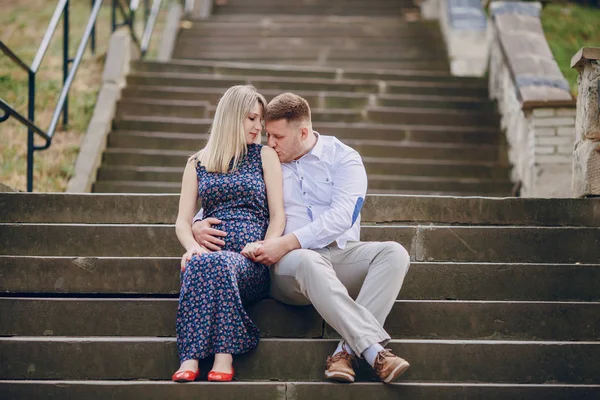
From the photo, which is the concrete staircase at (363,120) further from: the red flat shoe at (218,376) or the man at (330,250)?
the red flat shoe at (218,376)

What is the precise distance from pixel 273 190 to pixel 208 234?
372 mm

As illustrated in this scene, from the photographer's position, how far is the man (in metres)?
3.22

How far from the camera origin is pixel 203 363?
11.0 feet

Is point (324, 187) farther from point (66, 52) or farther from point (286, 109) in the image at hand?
point (66, 52)

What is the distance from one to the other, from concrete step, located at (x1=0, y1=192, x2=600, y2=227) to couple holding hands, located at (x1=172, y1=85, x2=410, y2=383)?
30.1 inches

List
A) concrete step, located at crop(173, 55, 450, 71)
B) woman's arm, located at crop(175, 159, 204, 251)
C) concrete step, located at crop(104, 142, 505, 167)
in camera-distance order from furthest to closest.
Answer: concrete step, located at crop(173, 55, 450, 71), concrete step, located at crop(104, 142, 505, 167), woman's arm, located at crop(175, 159, 204, 251)

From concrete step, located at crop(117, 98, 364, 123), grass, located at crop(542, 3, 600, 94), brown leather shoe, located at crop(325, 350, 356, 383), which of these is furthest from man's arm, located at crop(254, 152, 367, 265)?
grass, located at crop(542, 3, 600, 94)

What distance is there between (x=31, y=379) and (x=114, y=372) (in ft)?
1.17

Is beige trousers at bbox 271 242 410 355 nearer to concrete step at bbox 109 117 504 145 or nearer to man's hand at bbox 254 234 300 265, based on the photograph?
man's hand at bbox 254 234 300 265

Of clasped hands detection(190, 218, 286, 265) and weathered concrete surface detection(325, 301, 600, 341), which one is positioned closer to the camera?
clasped hands detection(190, 218, 286, 265)

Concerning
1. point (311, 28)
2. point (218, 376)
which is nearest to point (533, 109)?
point (218, 376)

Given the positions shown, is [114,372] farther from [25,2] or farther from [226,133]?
[25,2]

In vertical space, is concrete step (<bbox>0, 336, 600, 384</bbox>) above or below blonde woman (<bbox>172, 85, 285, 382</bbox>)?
below

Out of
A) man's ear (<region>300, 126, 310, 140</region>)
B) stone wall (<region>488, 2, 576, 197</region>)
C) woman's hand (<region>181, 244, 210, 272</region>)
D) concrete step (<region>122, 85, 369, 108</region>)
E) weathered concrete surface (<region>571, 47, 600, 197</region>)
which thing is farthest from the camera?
concrete step (<region>122, 85, 369, 108</region>)
